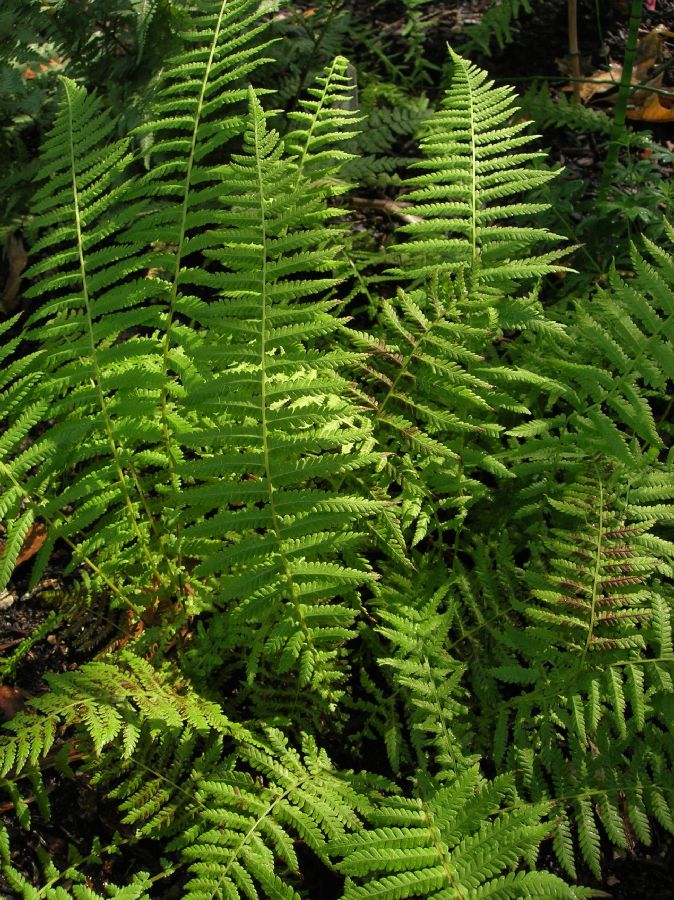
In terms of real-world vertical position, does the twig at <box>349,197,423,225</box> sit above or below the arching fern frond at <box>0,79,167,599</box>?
below

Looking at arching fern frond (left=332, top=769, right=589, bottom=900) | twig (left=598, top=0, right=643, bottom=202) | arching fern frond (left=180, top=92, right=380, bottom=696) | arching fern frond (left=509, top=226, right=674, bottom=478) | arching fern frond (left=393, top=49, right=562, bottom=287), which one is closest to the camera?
arching fern frond (left=332, top=769, right=589, bottom=900)

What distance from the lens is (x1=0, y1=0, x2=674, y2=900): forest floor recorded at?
1767 mm

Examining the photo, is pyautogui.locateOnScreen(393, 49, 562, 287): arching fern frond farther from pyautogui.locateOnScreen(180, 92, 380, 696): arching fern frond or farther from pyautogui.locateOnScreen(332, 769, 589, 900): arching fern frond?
pyautogui.locateOnScreen(332, 769, 589, 900): arching fern frond

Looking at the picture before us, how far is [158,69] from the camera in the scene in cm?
265

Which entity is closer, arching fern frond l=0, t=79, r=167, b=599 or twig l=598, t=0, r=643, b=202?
arching fern frond l=0, t=79, r=167, b=599

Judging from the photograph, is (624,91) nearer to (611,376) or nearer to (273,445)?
(611,376)

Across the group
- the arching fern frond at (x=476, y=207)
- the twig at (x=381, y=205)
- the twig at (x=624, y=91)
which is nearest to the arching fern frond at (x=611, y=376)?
the arching fern frond at (x=476, y=207)

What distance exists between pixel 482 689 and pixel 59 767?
3.02 ft

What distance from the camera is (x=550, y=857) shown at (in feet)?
5.95

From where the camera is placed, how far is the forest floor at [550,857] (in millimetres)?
1767

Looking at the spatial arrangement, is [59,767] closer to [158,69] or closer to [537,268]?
[537,268]

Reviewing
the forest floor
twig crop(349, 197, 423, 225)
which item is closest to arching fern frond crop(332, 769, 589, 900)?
the forest floor

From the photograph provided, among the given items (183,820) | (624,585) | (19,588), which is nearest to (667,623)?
(624,585)

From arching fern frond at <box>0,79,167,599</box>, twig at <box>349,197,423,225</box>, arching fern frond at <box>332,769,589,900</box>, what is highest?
arching fern frond at <box>0,79,167,599</box>
